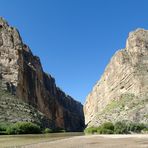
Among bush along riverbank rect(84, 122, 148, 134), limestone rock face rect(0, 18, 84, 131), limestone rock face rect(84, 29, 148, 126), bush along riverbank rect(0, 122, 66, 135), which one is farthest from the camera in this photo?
limestone rock face rect(0, 18, 84, 131)

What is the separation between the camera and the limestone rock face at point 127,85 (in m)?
96.4

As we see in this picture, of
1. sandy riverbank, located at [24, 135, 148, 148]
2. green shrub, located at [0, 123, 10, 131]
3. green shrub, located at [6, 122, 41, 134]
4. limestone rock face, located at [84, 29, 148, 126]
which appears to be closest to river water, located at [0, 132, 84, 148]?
sandy riverbank, located at [24, 135, 148, 148]

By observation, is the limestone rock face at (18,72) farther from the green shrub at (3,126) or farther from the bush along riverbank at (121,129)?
the bush along riverbank at (121,129)

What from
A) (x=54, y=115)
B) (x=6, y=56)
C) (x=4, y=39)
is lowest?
(x=54, y=115)

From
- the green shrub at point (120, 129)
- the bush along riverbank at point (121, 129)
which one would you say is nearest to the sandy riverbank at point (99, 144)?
the bush along riverbank at point (121, 129)

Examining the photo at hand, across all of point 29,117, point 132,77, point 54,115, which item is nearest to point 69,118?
point 54,115

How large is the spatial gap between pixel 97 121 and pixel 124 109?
10.3m

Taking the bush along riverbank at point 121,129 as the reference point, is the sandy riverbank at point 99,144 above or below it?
below

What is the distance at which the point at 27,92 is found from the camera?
12025 centimetres

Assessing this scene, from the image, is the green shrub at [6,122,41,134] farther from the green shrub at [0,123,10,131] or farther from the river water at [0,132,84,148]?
the river water at [0,132,84,148]

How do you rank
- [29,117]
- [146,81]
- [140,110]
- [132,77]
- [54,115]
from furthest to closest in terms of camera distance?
[54,115]
[132,77]
[146,81]
[140,110]
[29,117]

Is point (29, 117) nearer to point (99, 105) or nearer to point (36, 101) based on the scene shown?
point (36, 101)

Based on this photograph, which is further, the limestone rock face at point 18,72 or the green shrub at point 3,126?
the limestone rock face at point 18,72

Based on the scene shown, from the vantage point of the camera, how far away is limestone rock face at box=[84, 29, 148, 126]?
96.4m
